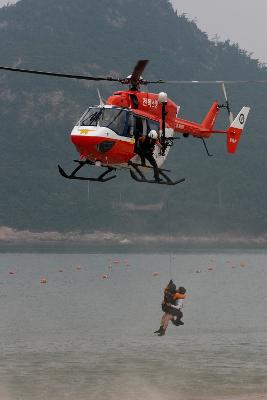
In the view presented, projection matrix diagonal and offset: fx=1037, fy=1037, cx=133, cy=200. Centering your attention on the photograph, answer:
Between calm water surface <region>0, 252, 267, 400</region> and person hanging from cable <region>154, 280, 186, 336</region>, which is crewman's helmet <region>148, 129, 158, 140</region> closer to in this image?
person hanging from cable <region>154, 280, 186, 336</region>

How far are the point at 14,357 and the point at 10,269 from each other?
111 m

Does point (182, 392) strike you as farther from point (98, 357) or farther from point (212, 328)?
point (212, 328)

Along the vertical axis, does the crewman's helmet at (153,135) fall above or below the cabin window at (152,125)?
below

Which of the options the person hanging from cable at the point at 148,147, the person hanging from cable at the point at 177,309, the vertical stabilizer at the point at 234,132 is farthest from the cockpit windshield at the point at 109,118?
the person hanging from cable at the point at 177,309

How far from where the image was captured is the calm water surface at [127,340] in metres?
53.6

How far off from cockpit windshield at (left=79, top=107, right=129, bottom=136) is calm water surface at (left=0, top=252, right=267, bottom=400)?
17.8m

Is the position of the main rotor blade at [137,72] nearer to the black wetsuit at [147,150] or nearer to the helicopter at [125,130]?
the helicopter at [125,130]

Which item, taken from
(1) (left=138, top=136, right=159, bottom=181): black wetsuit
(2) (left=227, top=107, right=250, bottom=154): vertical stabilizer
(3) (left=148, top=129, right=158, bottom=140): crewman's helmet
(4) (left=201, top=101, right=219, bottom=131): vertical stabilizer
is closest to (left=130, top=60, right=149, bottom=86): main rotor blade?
(3) (left=148, top=129, right=158, bottom=140): crewman's helmet

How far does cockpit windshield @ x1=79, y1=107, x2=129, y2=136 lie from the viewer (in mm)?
35000

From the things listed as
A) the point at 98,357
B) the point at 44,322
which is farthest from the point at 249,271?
the point at 98,357

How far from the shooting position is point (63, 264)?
637 ft

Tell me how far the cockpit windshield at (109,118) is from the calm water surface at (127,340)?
17.8 m

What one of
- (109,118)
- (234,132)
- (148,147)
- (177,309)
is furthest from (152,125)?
(177,309)

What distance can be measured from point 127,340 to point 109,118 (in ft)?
152
